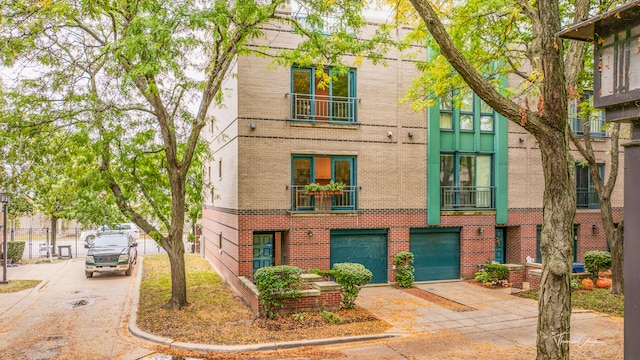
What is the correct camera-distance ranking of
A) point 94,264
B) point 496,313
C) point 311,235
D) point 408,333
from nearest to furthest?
point 408,333 < point 496,313 < point 311,235 < point 94,264

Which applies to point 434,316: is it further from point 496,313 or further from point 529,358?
point 529,358

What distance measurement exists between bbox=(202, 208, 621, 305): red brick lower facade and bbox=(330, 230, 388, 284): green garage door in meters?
0.24

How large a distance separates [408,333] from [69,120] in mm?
10275

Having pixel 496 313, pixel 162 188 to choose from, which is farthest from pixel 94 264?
pixel 496 313

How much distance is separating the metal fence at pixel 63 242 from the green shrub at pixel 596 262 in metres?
21.6

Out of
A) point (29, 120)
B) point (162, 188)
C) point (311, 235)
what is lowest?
point (311, 235)

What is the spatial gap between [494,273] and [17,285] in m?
17.9

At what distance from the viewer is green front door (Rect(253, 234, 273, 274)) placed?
15281 millimetres

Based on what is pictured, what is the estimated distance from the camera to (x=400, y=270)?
16000 mm

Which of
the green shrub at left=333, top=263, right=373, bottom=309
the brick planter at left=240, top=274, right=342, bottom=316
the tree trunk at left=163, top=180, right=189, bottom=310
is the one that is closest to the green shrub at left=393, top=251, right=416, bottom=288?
the green shrub at left=333, top=263, right=373, bottom=309

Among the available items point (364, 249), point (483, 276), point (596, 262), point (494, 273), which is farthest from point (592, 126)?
point (364, 249)

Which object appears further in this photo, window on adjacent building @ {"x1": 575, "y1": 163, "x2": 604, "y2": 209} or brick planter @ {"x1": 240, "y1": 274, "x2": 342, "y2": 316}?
window on adjacent building @ {"x1": 575, "y1": 163, "x2": 604, "y2": 209}

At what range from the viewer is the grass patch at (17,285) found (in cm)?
1571

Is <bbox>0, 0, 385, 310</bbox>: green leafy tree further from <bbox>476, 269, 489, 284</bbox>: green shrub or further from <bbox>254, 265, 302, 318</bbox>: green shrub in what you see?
<bbox>476, 269, 489, 284</bbox>: green shrub
